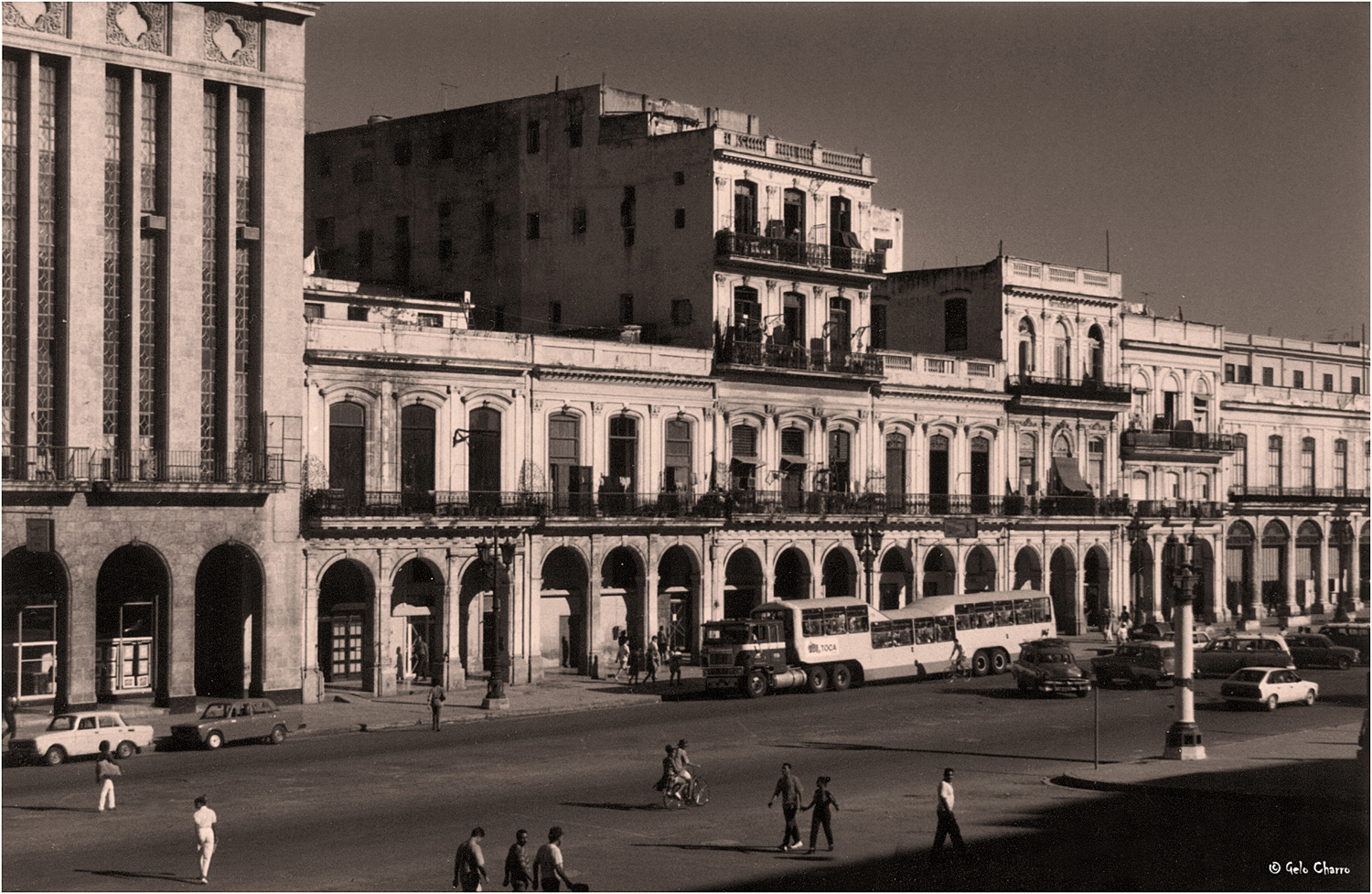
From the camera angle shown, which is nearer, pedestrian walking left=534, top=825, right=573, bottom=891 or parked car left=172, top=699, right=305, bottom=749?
pedestrian walking left=534, top=825, right=573, bottom=891

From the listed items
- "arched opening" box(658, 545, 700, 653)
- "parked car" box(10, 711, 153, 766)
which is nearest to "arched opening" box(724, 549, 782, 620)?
"arched opening" box(658, 545, 700, 653)

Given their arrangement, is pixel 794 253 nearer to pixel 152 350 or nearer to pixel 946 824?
pixel 152 350

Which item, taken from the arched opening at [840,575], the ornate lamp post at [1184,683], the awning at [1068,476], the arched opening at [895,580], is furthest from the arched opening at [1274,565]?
the ornate lamp post at [1184,683]

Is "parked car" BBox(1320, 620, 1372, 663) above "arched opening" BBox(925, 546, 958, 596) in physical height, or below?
below

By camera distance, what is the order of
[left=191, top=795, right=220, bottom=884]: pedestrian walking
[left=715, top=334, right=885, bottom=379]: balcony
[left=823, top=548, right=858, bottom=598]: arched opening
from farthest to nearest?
[left=823, top=548, right=858, bottom=598]: arched opening
[left=715, top=334, right=885, bottom=379]: balcony
[left=191, top=795, right=220, bottom=884]: pedestrian walking

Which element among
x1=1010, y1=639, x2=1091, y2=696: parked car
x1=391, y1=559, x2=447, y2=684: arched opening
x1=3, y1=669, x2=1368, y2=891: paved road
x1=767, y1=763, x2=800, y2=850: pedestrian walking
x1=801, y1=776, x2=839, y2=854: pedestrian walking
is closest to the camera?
x1=3, y1=669, x2=1368, y2=891: paved road

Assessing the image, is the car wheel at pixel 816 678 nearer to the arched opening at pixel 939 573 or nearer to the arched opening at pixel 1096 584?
the arched opening at pixel 939 573

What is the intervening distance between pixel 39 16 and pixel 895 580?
38.1m

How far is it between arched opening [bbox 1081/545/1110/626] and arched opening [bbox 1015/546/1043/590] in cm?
342

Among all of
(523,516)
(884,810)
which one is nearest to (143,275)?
(523,516)

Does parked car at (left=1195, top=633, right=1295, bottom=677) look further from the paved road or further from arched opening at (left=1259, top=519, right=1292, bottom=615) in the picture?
arched opening at (left=1259, top=519, right=1292, bottom=615)

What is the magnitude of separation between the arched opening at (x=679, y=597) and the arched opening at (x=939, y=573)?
490 inches

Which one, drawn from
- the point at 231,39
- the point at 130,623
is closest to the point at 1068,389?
the point at 231,39

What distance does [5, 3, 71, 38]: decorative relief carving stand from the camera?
4459 cm
